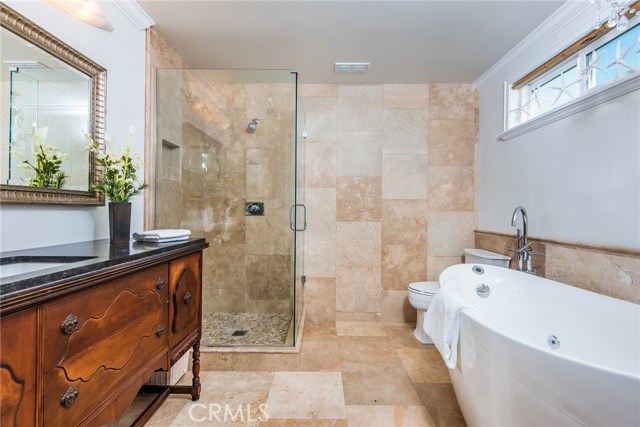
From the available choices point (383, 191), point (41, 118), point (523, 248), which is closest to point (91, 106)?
point (41, 118)

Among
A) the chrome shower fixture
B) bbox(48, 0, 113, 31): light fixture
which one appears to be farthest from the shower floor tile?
bbox(48, 0, 113, 31): light fixture

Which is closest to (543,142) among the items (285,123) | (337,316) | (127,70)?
(285,123)

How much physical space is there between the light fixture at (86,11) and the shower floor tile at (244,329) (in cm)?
205

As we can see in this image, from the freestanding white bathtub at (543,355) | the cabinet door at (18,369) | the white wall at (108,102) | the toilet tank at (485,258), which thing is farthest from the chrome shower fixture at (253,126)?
the toilet tank at (485,258)

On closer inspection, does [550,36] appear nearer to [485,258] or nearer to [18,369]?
[485,258]

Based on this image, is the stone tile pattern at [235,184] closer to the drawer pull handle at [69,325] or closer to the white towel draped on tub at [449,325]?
the white towel draped on tub at [449,325]

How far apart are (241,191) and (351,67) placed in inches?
58.3

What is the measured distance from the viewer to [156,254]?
1.08 meters

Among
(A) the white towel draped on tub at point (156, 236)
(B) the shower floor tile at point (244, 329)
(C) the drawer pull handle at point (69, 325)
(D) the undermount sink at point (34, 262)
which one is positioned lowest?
(B) the shower floor tile at point (244, 329)

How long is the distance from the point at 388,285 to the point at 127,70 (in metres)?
2.68

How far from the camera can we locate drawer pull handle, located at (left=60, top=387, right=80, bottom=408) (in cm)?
71

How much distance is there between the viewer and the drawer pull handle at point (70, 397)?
711mm

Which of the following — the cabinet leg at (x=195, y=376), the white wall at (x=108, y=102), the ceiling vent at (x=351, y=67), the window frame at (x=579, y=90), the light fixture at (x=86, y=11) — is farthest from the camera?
the ceiling vent at (x=351, y=67)

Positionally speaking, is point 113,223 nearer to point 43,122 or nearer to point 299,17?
point 43,122
